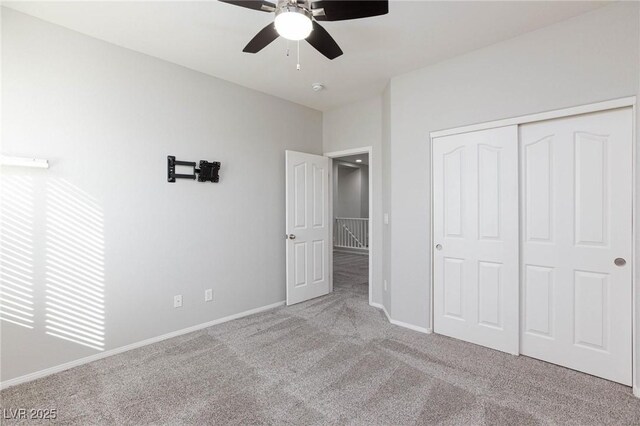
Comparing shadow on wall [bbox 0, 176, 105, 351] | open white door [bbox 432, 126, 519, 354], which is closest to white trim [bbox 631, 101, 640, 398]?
open white door [bbox 432, 126, 519, 354]

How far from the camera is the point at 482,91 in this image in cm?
287

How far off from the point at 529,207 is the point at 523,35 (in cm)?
152

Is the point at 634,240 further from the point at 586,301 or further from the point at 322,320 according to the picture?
the point at 322,320

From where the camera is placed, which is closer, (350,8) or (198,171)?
(350,8)

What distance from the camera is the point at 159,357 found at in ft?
8.91

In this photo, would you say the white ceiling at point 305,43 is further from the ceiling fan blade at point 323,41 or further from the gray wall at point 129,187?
the ceiling fan blade at point 323,41

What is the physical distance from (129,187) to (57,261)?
32.8 inches

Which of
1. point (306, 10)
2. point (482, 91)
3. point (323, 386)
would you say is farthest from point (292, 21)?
point (323, 386)

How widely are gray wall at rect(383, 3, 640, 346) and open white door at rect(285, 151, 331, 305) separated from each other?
1.11 meters

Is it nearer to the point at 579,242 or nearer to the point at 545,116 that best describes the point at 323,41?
the point at 545,116

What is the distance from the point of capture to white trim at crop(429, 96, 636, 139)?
2227 mm

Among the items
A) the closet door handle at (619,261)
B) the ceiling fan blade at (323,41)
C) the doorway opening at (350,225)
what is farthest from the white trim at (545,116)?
the ceiling fan blade at (323,41)

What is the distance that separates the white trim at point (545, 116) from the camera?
2.23 m

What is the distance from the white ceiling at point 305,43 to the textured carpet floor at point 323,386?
2.87 meters
